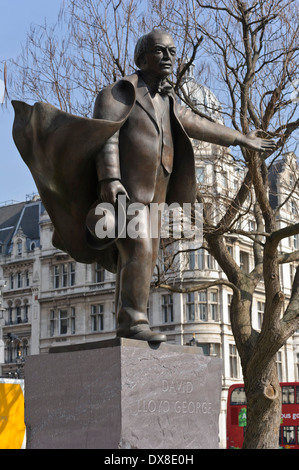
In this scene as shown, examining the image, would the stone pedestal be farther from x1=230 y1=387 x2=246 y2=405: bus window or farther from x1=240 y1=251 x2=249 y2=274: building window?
x1=240 y1=251 x2=249 y2=274: building window

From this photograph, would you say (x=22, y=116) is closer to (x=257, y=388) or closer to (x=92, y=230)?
(x=92, y=230)

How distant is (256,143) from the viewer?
539 centimetres

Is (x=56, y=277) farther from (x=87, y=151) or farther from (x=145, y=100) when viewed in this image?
(x=87, y=151)

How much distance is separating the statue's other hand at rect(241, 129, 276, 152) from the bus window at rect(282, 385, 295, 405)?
22938 millimetres

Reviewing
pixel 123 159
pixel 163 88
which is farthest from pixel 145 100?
pixel 123 159

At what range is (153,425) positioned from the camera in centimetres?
433

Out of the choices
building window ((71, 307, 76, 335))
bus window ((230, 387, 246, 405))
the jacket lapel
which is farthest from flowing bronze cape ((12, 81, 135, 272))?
building window ((71, 307, 76, 335))

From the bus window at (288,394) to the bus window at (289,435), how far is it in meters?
1.02

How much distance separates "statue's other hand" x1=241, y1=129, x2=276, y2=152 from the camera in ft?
17.6

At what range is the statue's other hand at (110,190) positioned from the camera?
183 inches

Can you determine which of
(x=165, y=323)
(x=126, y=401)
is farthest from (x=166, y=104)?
(x=165, y=323)

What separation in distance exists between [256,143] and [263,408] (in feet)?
32.6

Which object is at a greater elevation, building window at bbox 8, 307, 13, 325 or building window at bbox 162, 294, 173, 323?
building window at bbox 8, 307, 13, 325

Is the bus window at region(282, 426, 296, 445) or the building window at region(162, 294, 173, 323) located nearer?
the bus window at region(282, 426, 296, 445)
